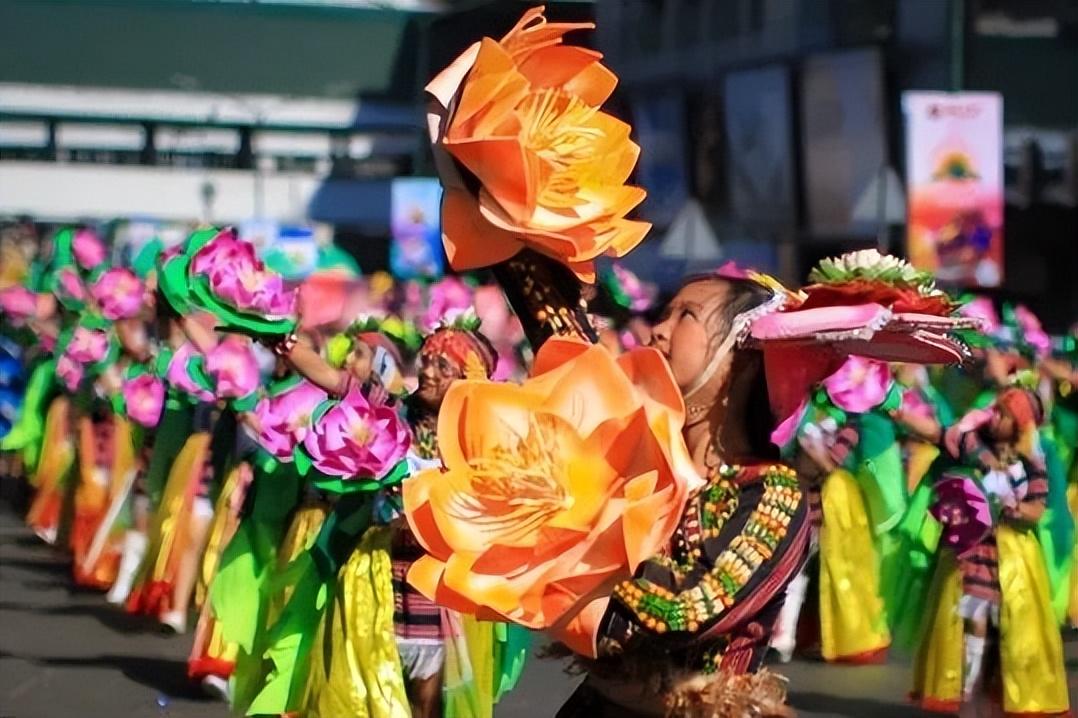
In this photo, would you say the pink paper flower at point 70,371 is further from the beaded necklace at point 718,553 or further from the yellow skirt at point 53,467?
the beaded necklace at point 718,553

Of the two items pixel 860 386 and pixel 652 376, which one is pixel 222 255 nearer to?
pixel 652 376

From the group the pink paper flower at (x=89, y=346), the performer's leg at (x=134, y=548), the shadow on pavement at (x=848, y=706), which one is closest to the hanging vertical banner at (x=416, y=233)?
the pink paper flower at (x=89, y=346)

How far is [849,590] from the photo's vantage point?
10.2 m

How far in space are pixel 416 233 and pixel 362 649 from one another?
446 inches

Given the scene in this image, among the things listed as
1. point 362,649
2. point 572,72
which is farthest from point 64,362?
point 572,72

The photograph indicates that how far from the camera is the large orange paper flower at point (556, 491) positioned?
2.84 m

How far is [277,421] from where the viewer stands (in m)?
6.95

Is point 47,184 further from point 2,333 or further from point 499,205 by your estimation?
point 499,205

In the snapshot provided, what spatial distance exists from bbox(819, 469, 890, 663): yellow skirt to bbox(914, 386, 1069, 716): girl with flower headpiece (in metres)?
1.79

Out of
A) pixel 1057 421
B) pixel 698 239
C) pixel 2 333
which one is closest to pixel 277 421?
pixel 1057 421

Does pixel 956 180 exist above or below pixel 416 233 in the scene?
above

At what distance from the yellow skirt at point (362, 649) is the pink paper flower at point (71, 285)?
7.56 meters

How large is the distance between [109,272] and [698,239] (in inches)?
486

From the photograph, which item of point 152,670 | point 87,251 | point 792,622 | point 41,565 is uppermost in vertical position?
point 87,251
